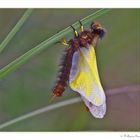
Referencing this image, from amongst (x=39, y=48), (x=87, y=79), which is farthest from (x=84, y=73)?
(x=39, y=48)

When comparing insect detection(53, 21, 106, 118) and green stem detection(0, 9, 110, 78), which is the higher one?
green stem detection(0, 9, 110, 78)

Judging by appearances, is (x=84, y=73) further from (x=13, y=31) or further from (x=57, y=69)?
(x=13, y=31)

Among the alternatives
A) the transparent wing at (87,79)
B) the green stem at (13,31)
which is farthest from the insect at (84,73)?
the green stem at (13,31)

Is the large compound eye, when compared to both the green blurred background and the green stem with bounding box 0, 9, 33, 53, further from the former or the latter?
the green stem with bounding box 0, 9, 33, 53

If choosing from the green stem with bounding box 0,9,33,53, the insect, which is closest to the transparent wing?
the insect

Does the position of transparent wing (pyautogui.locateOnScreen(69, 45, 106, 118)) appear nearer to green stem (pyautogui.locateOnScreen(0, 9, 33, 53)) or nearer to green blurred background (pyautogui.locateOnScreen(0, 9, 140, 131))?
green blurred background (pyautogui.locateOnScreen(0, 9, 140, 131))

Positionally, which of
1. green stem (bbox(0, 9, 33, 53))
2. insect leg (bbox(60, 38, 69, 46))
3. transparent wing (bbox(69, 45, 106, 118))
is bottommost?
transparent wing (bbox(69, 45, 106, 118))

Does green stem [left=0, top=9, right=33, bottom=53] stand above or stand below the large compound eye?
above

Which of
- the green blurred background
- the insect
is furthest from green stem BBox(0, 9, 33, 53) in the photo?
the insect

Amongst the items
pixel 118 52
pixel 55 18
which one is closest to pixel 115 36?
Answer: pixel 118 52
